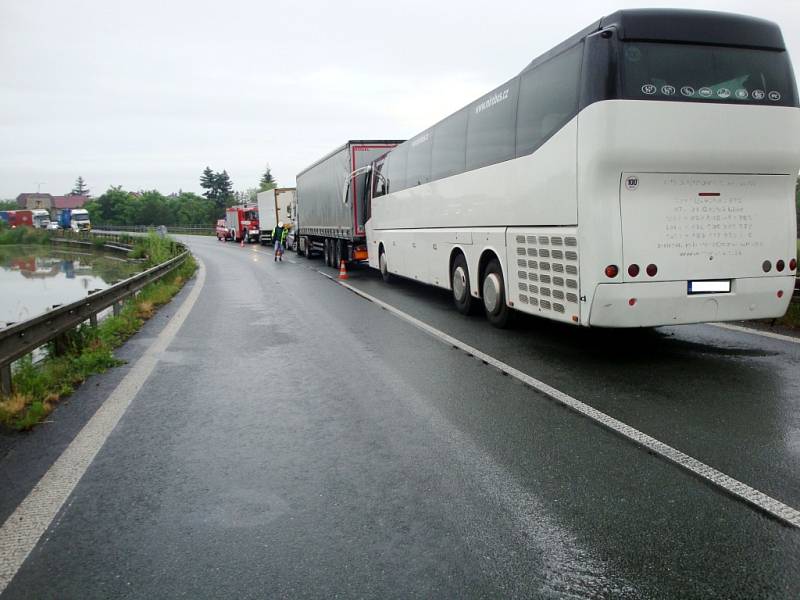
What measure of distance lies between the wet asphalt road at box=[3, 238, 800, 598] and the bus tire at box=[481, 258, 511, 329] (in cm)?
169

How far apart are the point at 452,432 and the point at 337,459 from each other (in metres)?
0.97

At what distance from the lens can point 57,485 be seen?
416 centimetres

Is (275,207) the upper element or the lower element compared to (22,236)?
upper

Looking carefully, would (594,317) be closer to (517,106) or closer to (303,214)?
(517,106)

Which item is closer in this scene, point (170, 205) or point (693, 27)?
point (693, 27)

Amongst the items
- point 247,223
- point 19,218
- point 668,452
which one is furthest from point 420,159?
point 19,218

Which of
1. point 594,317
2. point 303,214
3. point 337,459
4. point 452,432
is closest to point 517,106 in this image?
point 594,317

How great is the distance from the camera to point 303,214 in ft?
98.4

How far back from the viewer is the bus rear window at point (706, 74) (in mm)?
6688

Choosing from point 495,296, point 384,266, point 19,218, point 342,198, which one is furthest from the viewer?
point 19,218

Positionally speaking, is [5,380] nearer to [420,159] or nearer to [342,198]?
[420,159]

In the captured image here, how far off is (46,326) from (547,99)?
6.15m

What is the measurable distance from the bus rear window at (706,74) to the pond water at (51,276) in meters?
9.15

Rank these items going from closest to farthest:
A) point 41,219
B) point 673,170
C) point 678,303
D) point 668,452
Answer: point 668,452 → point 673,170 → point 678,303 → point 41,219
